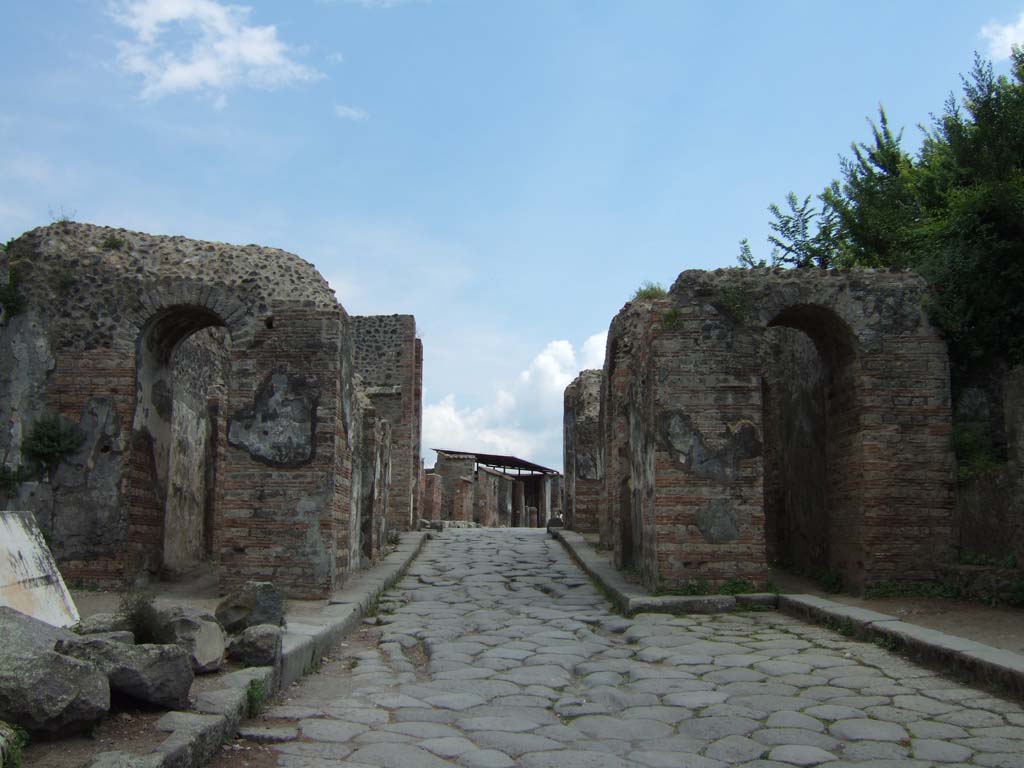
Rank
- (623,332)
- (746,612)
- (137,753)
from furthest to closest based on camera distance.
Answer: (623,332)
(746,612)
(137,753)

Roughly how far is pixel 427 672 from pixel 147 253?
5.87 m

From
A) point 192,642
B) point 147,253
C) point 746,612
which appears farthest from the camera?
point 147,253

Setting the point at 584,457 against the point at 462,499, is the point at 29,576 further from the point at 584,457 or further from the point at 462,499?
the point at 462,499

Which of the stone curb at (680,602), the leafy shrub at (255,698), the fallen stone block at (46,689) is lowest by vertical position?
the leafy shrub at (255,698)

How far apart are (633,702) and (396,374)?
15821 mm

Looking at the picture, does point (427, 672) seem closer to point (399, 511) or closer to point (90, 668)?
point (90, 668)

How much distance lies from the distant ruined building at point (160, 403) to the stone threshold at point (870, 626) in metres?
2.86

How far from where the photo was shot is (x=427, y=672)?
5816 millimetres

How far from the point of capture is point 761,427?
28.8ft

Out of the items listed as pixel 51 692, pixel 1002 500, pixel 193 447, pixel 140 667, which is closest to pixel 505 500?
pixel 193 447

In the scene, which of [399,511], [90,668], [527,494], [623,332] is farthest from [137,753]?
[527,494]

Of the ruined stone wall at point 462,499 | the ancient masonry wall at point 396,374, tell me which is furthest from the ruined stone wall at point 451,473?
the ancient masonry wall at point 396,374

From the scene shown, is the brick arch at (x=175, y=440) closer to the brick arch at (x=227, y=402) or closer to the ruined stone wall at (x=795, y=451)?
the brick arch at (x=227, y=402)

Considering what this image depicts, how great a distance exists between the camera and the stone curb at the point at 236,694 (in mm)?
3219
